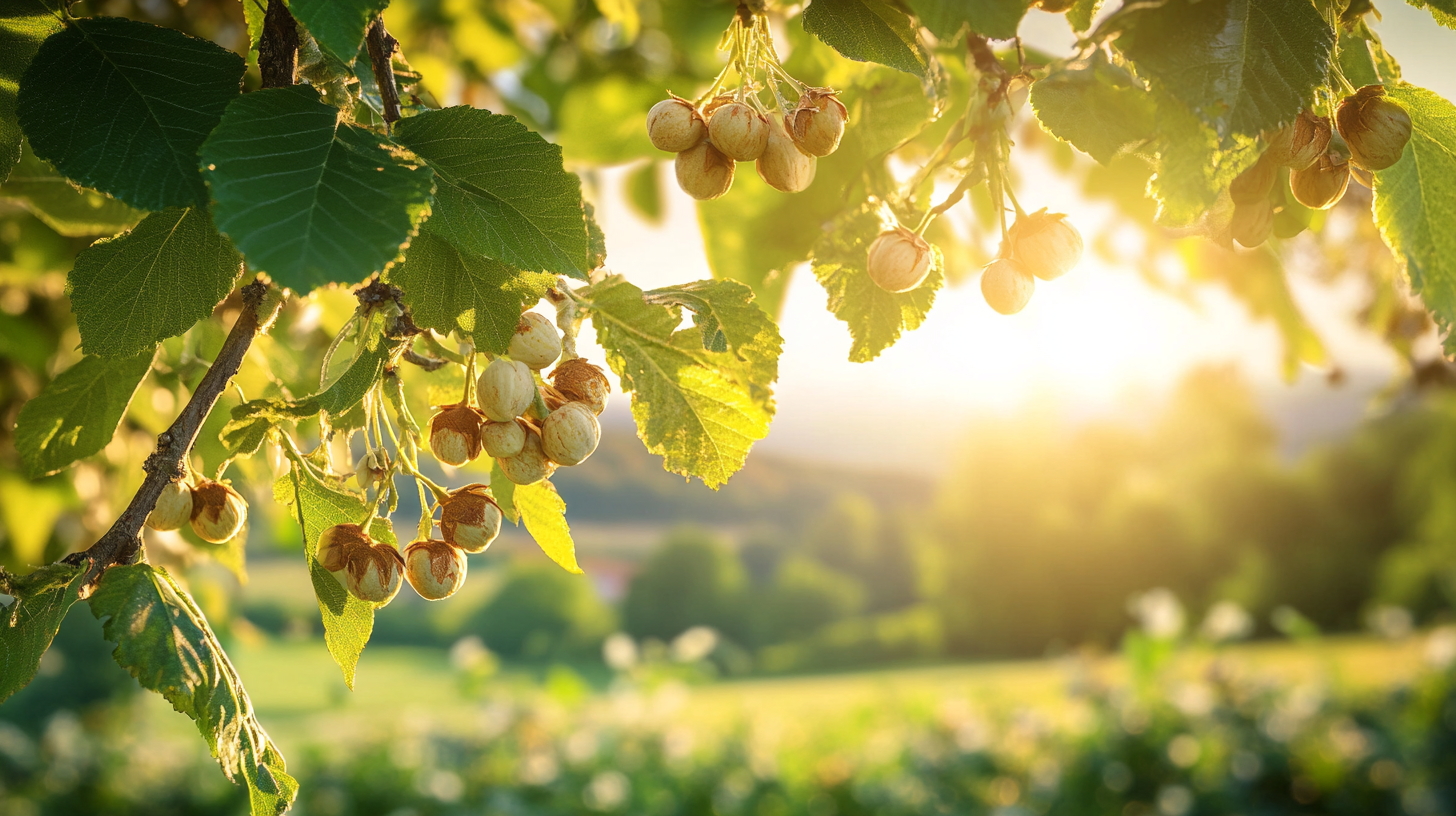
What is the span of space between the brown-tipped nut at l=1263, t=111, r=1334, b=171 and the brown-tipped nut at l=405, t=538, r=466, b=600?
0.46m

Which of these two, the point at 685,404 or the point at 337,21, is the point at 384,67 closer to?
the point at 337,21

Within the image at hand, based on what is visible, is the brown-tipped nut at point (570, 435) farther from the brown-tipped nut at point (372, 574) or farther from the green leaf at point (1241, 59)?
the green leaf at point (1241, 59)

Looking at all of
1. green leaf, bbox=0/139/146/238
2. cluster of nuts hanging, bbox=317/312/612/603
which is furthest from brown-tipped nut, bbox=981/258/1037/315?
green leaf, bbox=0/139/146/238

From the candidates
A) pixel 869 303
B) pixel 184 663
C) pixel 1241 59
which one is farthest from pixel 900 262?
pixel 184 663

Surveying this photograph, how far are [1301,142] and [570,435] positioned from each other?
15.2 inches

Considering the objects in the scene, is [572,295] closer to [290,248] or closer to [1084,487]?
[290,248]

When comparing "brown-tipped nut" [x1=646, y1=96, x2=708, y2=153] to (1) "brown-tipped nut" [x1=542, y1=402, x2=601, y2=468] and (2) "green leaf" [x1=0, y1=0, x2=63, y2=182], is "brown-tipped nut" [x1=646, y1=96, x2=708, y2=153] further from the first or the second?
(2) "green leaf" [x1=0, y1=0, x2=63, y2=182]

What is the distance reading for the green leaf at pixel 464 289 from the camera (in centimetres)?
40

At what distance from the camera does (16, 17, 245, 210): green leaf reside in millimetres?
365

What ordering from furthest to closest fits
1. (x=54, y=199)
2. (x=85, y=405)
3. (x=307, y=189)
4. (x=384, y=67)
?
1. (x=54, y=199)
2. (x=85, y=405)
3. (x=384, y=67)
4. (x=307, y=189)

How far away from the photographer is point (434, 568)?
18.7 inches

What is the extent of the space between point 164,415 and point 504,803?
4.52 ft

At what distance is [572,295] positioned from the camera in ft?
1.53

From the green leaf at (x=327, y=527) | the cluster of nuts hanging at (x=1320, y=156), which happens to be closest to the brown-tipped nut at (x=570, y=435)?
the green leaf at (x=327, y=527)
